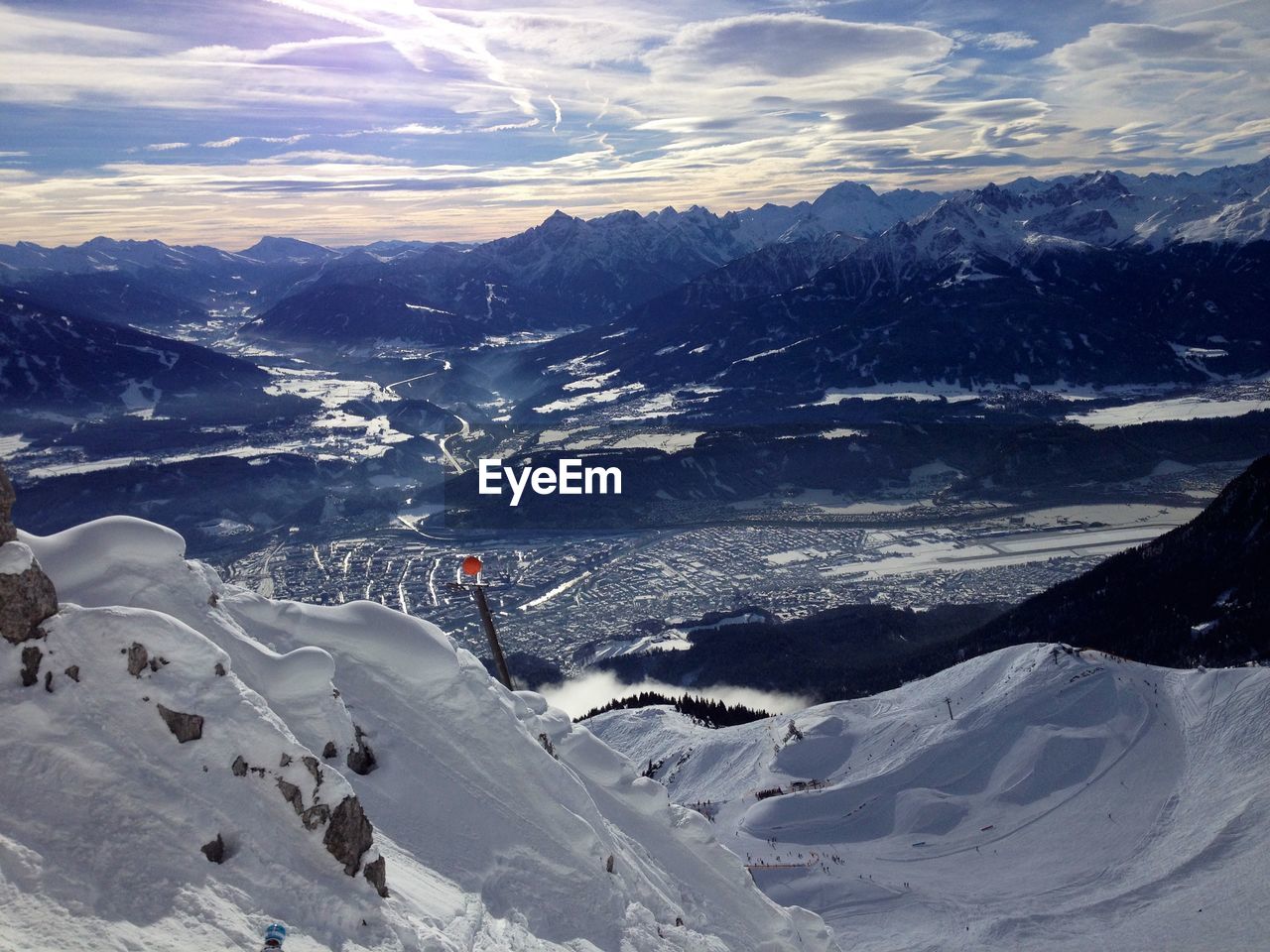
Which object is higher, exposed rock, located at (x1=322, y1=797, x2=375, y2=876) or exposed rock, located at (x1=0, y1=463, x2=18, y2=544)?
exposed rock, located at (x1=0, y1=463, x2=18, y2=544)

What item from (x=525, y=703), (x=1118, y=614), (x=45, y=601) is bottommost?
(x=1118, y=614)

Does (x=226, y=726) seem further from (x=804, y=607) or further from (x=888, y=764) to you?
(x=804, y=607)

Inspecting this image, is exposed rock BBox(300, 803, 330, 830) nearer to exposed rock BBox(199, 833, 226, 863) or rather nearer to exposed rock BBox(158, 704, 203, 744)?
exposed rock BBox(199, 833, 226, 863)

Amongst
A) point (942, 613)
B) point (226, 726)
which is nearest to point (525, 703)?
point (226, 726)

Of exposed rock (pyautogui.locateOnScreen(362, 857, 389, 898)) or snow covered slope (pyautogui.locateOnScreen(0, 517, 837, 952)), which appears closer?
snow covered slope (pyautogui.locateOnScreen(0, 517, 837, 952))

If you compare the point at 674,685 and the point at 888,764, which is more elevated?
the point at 888,764

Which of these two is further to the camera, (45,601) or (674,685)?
(674,685)

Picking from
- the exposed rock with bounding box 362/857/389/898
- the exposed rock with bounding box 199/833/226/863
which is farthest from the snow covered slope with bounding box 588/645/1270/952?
the exposed rock with bounding box 199/833/226/863

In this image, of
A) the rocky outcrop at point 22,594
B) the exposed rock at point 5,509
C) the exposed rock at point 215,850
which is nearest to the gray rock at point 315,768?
the exposed rock at point 215,850
